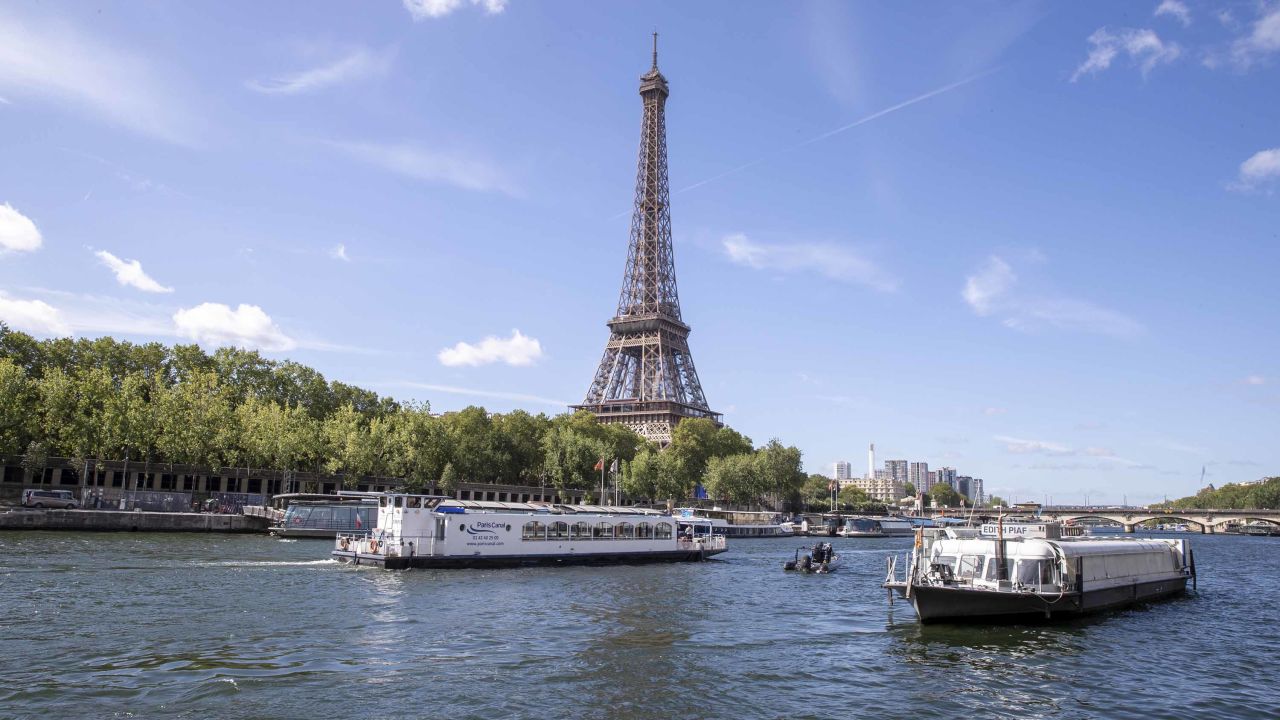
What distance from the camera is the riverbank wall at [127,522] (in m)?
67.2

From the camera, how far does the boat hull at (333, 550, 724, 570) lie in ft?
176

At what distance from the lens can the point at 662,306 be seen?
18412 cm

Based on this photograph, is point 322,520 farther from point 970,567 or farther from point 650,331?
point 650,331

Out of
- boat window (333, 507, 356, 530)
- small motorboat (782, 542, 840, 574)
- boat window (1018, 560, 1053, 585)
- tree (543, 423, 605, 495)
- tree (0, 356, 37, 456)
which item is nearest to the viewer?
boat window (1018, 560, 1053, 585)

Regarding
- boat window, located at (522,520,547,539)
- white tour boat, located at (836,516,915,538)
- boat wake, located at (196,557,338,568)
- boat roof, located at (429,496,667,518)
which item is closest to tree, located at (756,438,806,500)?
white tour boat, located at (836,516,915,538)

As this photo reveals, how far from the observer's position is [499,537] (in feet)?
189

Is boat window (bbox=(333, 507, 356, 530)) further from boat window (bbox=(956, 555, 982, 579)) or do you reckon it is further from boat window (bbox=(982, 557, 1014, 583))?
boat window (bbox=(982, 557, 1014, 583))

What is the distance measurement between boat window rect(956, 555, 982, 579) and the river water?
2298mm

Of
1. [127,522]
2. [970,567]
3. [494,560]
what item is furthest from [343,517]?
[970,567]

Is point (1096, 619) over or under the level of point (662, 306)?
under

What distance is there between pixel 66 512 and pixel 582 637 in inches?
2244

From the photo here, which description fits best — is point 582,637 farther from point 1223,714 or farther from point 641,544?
point 641,544

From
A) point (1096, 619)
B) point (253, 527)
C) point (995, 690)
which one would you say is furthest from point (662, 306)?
point (995, 690)

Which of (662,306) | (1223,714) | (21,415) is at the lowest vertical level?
(1223,714)
